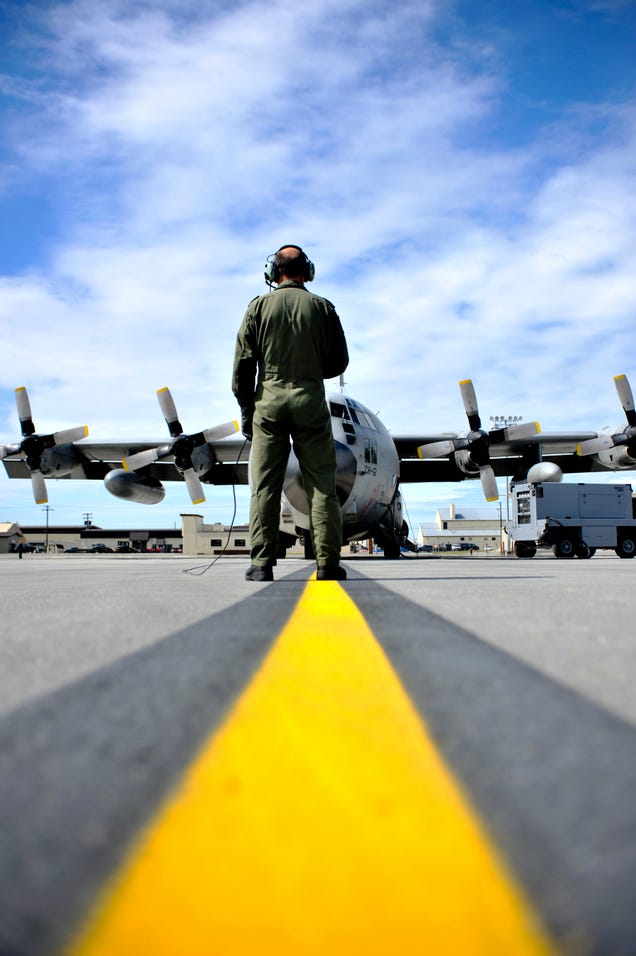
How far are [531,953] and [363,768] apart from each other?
25cm

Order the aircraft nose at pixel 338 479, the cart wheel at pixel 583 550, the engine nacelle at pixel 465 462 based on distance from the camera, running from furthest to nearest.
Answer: the cart wheel at pixel 583 550, the engine nacelle at pixel 465 462, the aircraft nose at pixel 338 479

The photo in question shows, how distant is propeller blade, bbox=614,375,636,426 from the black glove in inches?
614

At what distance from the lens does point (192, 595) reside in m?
3.03

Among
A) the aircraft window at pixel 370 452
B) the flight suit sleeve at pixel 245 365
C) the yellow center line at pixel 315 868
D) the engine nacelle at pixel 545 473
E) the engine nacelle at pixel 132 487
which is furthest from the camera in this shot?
the engine nacelle at pixel 545 473

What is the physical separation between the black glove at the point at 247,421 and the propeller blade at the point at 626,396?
15.6m

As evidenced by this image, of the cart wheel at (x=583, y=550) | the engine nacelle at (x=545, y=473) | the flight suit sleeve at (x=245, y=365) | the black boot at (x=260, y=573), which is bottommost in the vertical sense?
the cart wheel at (x=583, y=550)

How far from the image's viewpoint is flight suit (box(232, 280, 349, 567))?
4.65m

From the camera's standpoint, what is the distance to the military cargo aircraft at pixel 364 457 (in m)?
10.6

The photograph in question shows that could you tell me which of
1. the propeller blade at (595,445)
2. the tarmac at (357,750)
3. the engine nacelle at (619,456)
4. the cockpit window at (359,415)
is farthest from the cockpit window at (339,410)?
the engine nacelle at (619,456)

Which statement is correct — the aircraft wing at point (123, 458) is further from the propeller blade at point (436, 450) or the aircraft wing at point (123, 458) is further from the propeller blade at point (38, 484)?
the propeller blade at point (436, 450)

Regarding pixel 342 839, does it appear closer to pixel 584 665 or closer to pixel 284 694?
pixel 284 694

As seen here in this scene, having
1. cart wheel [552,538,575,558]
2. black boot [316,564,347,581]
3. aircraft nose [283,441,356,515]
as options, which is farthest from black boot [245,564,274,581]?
cart wheel [552,538,575,558]

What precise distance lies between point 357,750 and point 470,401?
55.9ft

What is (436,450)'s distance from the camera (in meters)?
16.4
